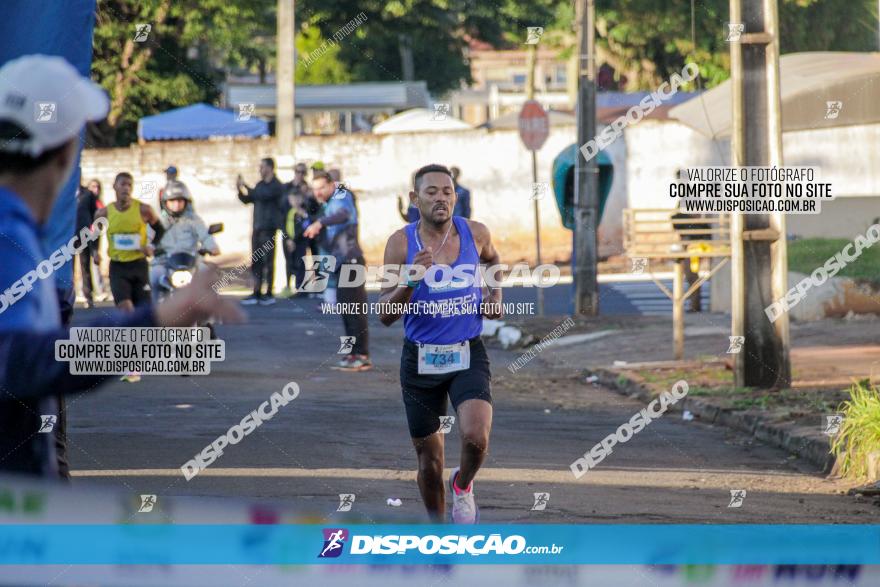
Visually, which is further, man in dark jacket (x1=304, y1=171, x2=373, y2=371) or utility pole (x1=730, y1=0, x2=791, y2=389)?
man in dark jacket (x1=304, y1=171, x2=373, y2=371)

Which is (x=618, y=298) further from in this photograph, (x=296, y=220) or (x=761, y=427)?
(x=761, y=427)

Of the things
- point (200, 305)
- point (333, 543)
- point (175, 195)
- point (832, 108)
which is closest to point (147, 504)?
point (333, 543)

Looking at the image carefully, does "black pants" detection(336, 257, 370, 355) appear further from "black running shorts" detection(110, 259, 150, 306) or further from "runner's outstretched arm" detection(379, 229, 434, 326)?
"runner's outstretched arm" detection(379, 229, 434, 326)

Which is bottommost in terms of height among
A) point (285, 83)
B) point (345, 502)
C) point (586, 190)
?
point (345, 502)

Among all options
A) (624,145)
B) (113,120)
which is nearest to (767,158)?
(624,145)

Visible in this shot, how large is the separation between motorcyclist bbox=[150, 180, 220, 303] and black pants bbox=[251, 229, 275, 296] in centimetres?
625

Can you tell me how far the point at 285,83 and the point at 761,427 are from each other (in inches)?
438

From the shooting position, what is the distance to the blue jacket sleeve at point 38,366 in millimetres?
3627

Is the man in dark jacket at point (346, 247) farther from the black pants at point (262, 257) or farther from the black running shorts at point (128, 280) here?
the black pants at point (262, 257)

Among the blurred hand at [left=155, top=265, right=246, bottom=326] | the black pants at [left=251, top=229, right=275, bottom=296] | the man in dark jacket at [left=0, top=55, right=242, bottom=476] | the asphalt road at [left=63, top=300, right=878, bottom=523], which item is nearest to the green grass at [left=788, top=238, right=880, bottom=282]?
the asphalt road at [left=63, top=300, right=878, bottom=523]

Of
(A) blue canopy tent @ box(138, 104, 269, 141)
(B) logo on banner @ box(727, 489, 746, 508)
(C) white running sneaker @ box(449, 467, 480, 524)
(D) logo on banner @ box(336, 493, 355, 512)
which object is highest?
(A) blue canopy tent @ box(138, 104, 269, 141)

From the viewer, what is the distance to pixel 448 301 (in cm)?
Result: 717

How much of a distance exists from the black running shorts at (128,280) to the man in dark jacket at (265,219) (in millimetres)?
5716

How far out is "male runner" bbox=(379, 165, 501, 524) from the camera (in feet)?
23.3
